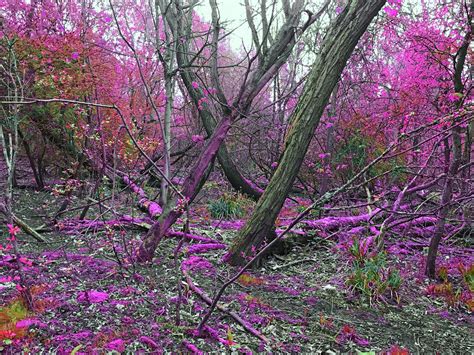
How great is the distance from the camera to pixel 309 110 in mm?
4020

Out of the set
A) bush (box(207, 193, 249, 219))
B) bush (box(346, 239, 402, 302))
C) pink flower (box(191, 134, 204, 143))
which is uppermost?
pink flower (box(191, 134, 204, 143))

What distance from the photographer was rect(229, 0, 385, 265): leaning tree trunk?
3811mm

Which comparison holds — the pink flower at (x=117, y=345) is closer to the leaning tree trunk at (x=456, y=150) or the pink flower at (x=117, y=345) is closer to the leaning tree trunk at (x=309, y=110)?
the leaning tree trunk at (x=309, y=110)

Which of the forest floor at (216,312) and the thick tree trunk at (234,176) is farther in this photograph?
the thick tree trunk at (234,176)

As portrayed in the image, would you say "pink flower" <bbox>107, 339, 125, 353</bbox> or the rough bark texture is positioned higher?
the rough bark texture

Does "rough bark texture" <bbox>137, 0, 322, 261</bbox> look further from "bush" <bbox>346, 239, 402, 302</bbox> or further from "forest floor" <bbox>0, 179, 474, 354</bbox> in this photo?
"bush" <bbox>346, 239, 402, 302</bbox>

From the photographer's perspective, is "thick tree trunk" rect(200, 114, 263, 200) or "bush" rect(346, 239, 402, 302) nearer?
"bush" rect(346, 239, 402, 302)

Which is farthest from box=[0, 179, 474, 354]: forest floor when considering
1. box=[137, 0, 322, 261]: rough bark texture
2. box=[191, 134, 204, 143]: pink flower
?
box=[191, 134, 204, 143]: pink flower

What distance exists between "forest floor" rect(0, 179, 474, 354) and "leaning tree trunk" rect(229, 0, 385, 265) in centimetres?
50

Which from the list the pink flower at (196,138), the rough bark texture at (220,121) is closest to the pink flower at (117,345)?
the rough bark texture at (220,121)

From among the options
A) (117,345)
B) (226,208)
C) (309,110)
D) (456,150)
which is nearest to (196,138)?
(226,208)

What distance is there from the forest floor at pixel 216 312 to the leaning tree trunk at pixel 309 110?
1.64 ft

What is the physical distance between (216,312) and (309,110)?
7.27 ft

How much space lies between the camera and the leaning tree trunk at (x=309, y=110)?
12.5ft
